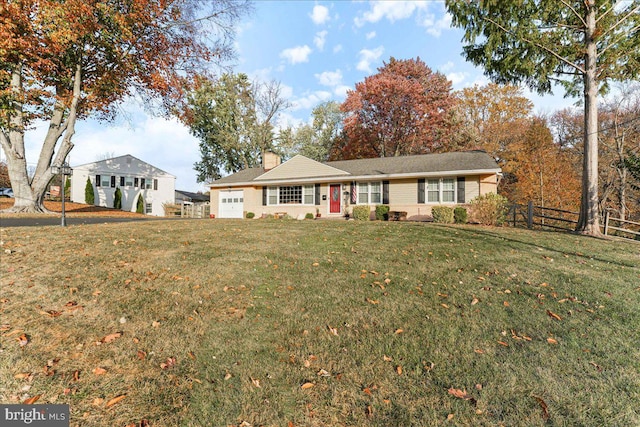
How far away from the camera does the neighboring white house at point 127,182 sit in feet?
97.0

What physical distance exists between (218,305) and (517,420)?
12.0 ft

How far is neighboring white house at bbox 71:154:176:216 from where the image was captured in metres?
29.6

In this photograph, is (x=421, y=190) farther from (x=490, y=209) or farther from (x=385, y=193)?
(x=490, y=209)

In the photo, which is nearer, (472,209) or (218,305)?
(218,305)

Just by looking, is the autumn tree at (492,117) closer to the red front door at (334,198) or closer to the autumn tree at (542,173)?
the autumn tree at (542,173)

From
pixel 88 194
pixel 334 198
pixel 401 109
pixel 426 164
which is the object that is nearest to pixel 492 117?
pixel 401 109

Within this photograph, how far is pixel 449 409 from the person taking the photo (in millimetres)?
2494

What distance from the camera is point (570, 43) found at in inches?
482

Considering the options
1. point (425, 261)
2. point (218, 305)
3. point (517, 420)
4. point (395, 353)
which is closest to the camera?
point (517, 420)

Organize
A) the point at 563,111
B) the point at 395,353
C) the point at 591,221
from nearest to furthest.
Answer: the point at 395,353 < the point at 591,221 < the point at 563,111

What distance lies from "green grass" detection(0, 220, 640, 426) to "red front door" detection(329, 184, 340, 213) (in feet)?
39.7

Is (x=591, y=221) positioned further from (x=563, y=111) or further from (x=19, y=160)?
(x=19, y=160)

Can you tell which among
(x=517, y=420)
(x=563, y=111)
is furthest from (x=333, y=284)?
(x=563, y=111)

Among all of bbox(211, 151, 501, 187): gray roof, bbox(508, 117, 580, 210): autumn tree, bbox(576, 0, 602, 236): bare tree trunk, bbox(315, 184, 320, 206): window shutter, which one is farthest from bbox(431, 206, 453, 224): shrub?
bbox(508, 117, 580, 210): autumn tree
